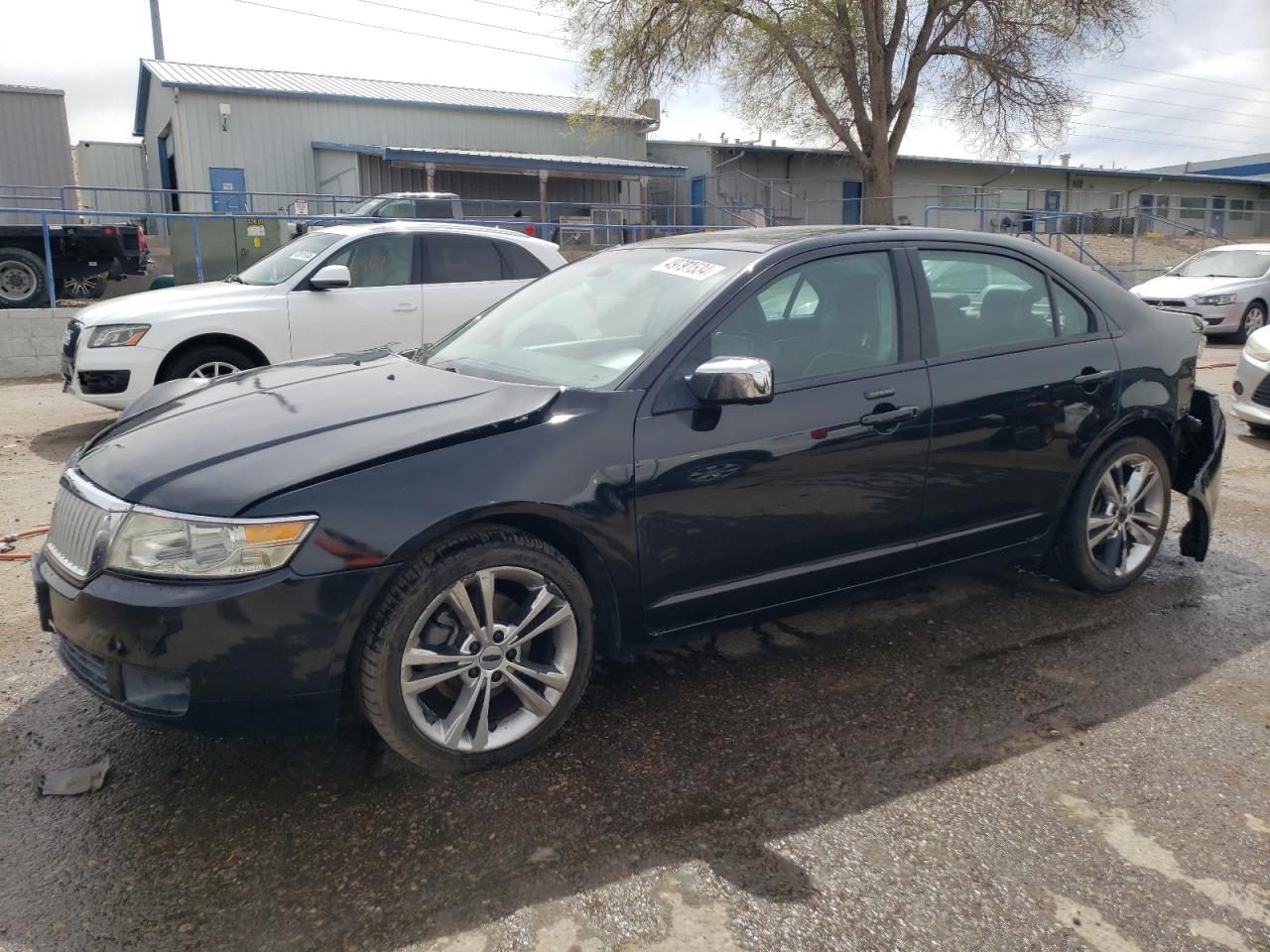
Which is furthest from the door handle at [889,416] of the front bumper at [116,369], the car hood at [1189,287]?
the car hood at [1189,287]

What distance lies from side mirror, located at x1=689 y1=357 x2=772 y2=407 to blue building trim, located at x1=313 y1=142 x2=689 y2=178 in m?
25.5

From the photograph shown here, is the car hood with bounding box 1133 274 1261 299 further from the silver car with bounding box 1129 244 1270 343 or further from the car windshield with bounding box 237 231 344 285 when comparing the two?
the car windshield with bounding box 237 231 344 285

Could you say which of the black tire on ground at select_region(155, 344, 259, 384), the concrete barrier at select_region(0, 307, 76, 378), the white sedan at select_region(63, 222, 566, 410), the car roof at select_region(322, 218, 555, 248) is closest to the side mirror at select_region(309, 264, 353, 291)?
the white sedan at select_region(63, 222, 566, 410)

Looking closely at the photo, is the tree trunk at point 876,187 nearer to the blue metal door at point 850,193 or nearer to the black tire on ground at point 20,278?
the blue metal door at point 850,193

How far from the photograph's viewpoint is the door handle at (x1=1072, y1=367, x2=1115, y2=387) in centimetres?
404

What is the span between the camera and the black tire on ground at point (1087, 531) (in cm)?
420

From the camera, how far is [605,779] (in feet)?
9.61

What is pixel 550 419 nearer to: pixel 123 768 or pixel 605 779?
pixel 605 779

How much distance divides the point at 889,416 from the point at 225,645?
7.53 ft

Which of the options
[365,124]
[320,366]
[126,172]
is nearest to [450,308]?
[320,366]

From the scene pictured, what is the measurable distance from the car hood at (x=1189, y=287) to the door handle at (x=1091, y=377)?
12.6 metres

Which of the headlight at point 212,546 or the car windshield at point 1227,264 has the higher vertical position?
the car windshield at point 1227,264

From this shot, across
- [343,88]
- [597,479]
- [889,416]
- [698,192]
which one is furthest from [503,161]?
[597,479]

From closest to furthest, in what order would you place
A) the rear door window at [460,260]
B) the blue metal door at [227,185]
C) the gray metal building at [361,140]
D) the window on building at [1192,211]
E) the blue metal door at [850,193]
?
1. the rear door window at [460,260]
2. the blue metal door at [227,185]
3. the gray metal building at [361,140]
4. the blue metal door at [850,193]
5. the window on building at [1192,211]
